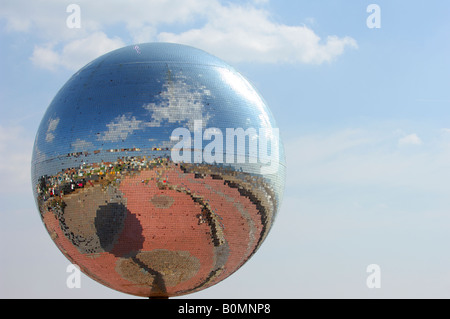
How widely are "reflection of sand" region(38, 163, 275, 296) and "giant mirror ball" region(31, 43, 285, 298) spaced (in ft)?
0.10

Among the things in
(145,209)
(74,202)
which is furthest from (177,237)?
(74,202)

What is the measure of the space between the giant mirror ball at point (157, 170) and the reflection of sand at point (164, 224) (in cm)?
3

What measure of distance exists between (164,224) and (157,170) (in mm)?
1461

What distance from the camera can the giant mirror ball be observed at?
21.8 meters

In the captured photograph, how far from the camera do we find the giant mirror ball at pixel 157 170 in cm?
2177

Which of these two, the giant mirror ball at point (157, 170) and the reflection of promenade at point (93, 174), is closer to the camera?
the reflection of promenade at point (93, 174)

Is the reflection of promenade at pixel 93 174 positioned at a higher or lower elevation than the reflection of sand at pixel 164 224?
higher

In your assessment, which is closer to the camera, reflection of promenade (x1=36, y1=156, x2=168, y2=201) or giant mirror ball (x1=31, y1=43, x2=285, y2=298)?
reflection of promenade (x1=36, y1=156, x2=168, y2=201)

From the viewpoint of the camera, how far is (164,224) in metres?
21.9

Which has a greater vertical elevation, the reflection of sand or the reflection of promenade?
the reflection of promenade

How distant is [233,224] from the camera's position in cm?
2267

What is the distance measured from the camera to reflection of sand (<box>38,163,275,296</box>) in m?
21.8
